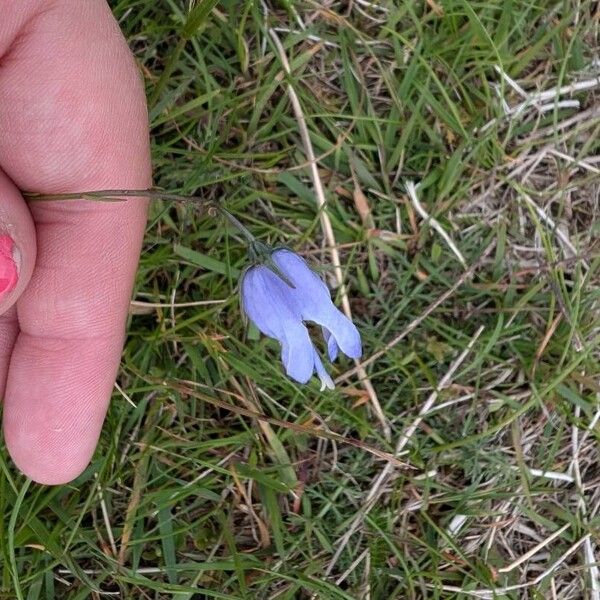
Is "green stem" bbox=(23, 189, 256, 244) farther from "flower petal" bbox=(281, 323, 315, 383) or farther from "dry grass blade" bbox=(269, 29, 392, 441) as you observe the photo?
"dry grass blade" bbox=(269, 29, 392, 441)

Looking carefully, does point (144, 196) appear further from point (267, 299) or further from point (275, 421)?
point (275, 421)

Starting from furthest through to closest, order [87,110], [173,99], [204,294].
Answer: [204,294]
[173,99]
[87,110]

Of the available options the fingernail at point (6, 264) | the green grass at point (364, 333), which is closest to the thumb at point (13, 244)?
the fingernail at point (6, 264)

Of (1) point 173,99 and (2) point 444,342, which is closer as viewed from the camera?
(1) point 173,99

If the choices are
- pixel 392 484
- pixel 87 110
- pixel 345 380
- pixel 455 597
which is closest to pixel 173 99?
pixel 87 110

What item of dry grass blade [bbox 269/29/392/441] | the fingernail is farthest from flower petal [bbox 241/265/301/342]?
dry grass blade [bbox 269/29/392/441]

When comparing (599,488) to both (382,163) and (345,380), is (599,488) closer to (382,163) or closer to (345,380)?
(345,380)
